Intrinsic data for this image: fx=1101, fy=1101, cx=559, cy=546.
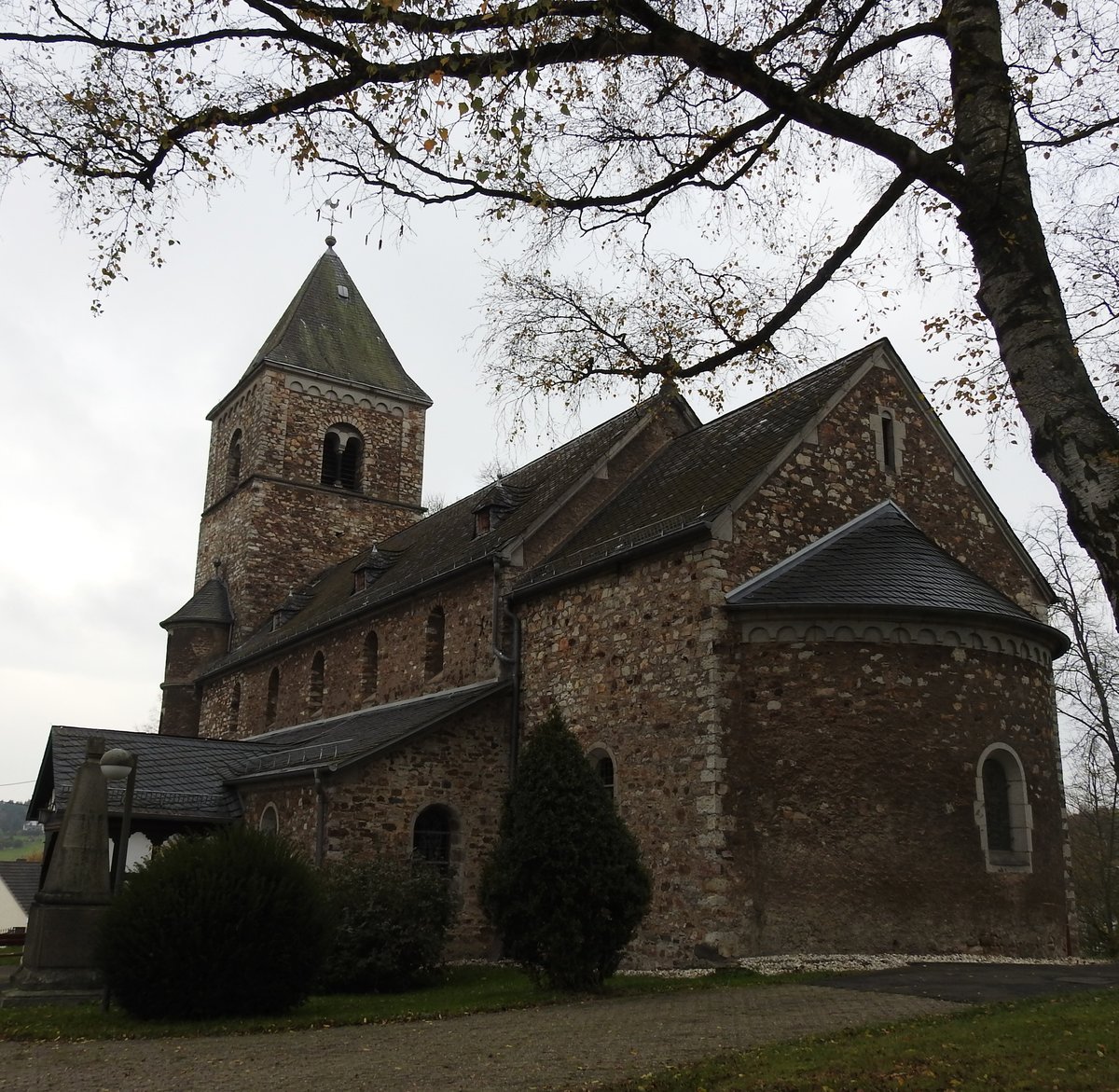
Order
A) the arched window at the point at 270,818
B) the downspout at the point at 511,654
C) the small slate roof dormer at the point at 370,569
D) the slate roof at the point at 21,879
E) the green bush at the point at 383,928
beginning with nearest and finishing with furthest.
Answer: the green bush at the point at 383,928, the downspout at the point at 511,654, the arched window at the point at 270,818, the small slate roof dormer at the point at 370,569, the slate roof at the point at 21,879

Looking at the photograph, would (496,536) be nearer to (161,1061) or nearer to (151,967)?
(151,967)

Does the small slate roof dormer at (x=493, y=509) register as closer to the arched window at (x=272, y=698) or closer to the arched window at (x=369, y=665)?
the arched window at (x=369, y=665)

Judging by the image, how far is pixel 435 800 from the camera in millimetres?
17641

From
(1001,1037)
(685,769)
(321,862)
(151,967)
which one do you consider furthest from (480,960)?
(1001,1037)

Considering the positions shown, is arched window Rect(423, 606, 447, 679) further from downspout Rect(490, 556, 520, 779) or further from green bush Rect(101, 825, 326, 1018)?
green bush Rect(101, 825, 326, 1018)

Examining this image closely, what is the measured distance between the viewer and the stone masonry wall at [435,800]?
17000 mm

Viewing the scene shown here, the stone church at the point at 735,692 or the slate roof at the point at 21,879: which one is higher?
the stone church at the point at 735,692

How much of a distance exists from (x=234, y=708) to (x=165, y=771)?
8.43 metres

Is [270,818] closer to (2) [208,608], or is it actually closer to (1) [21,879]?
(2) [208,608]

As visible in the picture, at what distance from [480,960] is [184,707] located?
18840 millimetres

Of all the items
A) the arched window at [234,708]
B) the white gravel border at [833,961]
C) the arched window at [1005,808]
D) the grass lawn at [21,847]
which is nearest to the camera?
the white gravel border at [833,961]

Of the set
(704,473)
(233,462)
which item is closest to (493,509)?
(704,473)

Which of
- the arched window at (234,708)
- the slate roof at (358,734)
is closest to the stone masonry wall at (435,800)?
the slate roof at (358,734)

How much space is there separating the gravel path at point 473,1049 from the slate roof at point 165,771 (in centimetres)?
1071
